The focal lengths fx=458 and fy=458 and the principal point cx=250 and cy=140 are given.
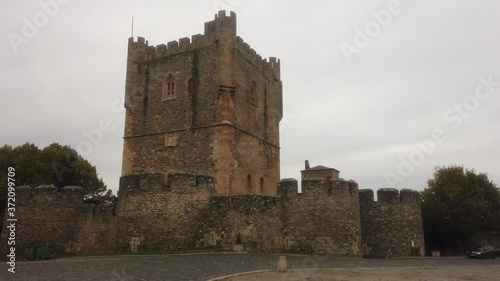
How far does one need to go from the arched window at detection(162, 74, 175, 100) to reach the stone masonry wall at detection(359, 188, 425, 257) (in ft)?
43.9

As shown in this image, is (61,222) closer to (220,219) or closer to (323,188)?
(220,219)

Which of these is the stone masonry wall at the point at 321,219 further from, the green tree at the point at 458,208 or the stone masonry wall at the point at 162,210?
the green tree at the point at 458,208

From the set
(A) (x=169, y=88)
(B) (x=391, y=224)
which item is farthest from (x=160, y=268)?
(A) (x=169, y=88)

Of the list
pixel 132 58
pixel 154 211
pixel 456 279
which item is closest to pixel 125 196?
pixel 154 211

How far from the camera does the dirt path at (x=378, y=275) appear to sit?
12.5 metres

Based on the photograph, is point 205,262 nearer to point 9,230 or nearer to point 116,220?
point 116,220

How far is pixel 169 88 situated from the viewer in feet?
95.9

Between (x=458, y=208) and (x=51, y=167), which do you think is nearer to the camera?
(x=458, y=208)

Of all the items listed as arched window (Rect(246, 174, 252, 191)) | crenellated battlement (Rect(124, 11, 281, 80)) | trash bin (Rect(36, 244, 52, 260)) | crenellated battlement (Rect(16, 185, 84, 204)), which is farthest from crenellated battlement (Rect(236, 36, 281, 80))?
trash bin (Rect(36, 244, 52, 260))

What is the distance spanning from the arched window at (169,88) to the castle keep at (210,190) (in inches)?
2.9

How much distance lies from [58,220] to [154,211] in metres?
6.60

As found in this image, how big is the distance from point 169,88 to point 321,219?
1341 cm

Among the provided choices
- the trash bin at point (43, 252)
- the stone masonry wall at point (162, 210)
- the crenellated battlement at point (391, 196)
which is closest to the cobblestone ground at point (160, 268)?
the stone masonry wall at point (162, 210)

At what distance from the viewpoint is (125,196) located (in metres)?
21.5
